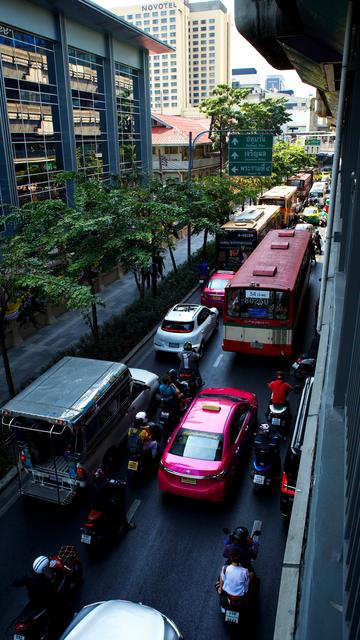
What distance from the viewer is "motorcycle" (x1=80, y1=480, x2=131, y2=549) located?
8625mm

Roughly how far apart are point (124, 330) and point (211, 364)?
12.0 ft

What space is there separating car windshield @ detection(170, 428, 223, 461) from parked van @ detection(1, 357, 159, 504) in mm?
1615

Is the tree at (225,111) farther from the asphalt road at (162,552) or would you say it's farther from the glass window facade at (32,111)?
the asphalt road at (162,552)

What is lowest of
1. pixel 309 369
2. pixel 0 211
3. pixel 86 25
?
pixel 309 369

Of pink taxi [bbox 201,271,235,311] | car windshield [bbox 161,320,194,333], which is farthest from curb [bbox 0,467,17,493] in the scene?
pink taxi [bbox 201,271,235,311]

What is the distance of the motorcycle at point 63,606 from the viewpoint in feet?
22.2

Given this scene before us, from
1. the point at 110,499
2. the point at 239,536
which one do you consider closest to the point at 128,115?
the point at 110,499

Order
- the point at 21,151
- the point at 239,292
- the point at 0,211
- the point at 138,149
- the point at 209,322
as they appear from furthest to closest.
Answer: the point at 138,149 → the point at 21,151 → the point at 0,211 → the point at 209,322 → the point at 239,292

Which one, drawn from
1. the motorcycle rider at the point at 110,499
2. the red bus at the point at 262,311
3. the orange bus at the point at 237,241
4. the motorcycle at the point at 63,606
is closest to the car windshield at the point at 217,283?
the orange bus at the point at 237,241

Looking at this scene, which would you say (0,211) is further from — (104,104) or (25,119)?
(104,104)

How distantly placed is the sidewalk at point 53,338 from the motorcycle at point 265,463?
24.9 ft

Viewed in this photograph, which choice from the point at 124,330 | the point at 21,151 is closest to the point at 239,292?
the point at 124,330

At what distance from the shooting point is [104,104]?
1099 inches

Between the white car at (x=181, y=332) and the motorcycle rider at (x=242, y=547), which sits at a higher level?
the motorcycle rider at (x=242, y=547)
